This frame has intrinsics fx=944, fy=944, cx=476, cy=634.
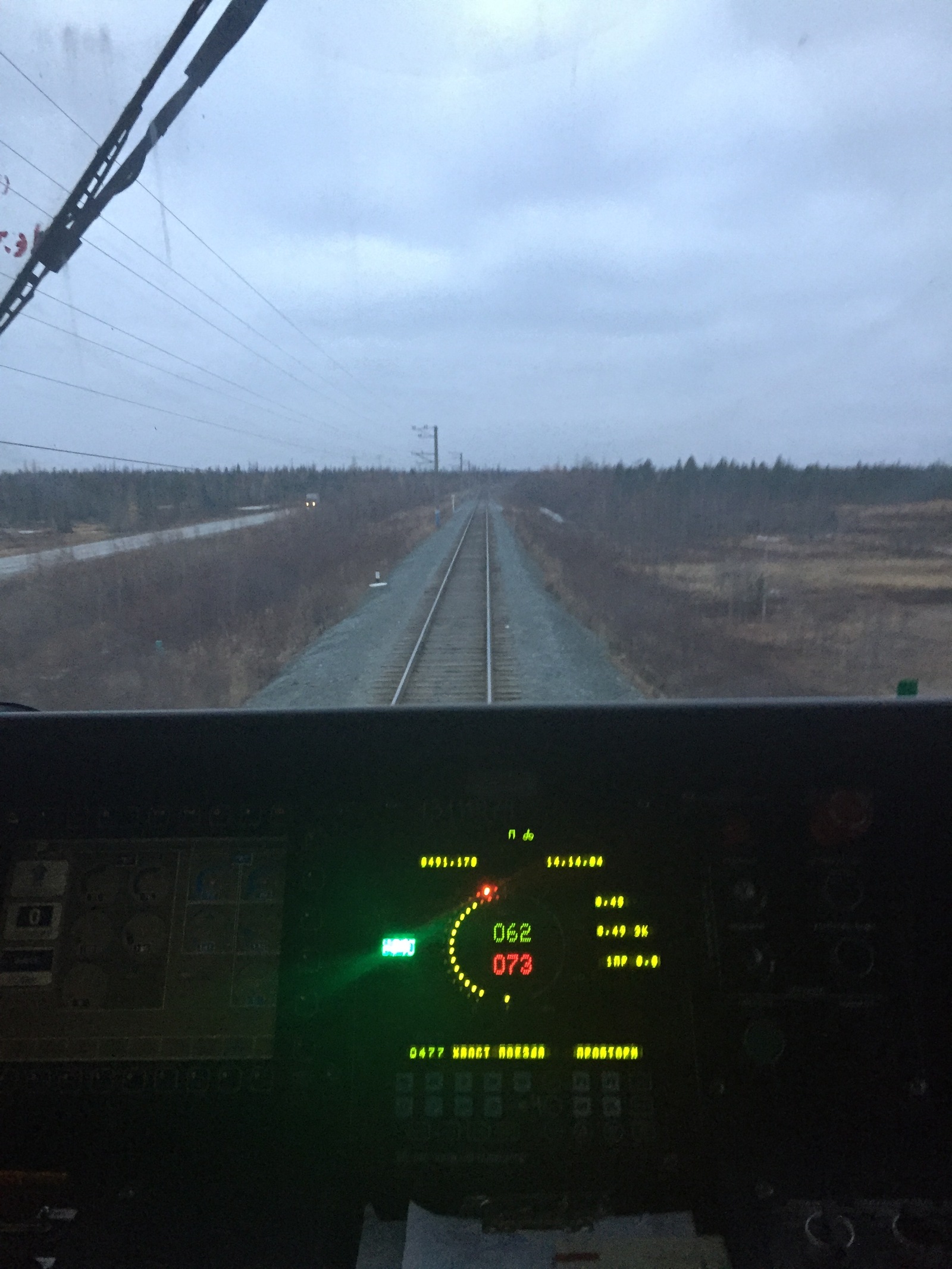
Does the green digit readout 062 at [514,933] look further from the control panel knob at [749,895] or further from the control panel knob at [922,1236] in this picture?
the control panel knob at [922,1236]

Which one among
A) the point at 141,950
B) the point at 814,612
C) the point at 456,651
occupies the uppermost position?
the point at 814,612

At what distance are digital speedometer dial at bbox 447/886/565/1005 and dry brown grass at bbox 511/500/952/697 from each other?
1298 mm

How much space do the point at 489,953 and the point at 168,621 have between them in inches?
201

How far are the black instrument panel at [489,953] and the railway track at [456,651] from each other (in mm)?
1167

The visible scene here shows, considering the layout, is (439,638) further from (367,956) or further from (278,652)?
(367,956)

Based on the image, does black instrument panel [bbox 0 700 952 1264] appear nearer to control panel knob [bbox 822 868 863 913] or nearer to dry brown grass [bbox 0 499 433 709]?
control panel knob [bbox 822 868 863 913]

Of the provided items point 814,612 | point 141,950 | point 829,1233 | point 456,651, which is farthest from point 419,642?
point 829,1233

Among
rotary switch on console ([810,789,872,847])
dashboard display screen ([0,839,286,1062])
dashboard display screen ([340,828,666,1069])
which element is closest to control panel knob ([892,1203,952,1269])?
dashboard display screen ([340,828,666,1069])

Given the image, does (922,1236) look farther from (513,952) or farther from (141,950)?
(141,950)

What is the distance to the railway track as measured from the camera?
7.27 m

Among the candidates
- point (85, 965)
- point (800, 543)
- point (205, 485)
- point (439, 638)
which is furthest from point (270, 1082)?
point (439, 638)

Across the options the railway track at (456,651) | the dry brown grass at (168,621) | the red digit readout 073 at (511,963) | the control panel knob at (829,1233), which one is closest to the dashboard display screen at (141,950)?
the red digit readout 073 at (511,963)

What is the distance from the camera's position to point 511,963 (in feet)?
7.37

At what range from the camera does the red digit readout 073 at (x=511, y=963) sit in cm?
224
